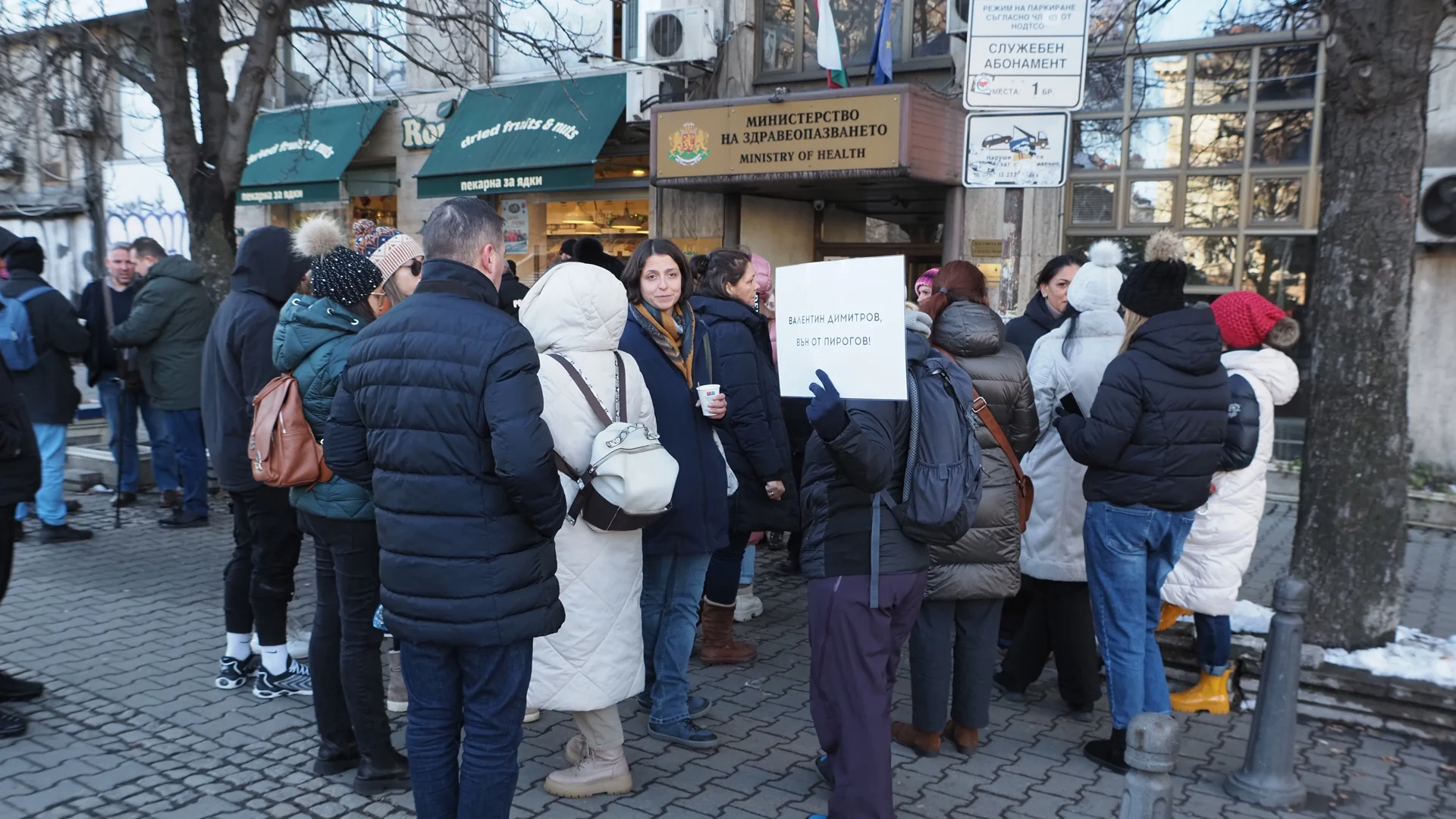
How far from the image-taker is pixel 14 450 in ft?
14.8

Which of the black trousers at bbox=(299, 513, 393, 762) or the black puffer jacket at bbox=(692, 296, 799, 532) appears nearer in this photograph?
the black trousers at bbox=(299, 513, 393, 762)

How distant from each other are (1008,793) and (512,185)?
913 cm

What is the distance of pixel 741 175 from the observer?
392 inches

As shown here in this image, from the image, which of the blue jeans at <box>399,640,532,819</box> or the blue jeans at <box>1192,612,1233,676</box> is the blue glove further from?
the blue jeans at <box>1192,612,1233,676</box>

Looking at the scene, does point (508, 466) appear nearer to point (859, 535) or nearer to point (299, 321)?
point (859, 535)

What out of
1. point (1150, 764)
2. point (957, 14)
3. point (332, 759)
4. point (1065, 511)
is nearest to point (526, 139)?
point (957, 14)

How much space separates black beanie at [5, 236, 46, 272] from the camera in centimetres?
735

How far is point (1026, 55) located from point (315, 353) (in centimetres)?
363

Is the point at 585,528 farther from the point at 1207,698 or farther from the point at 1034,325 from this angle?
the point at 1034,325

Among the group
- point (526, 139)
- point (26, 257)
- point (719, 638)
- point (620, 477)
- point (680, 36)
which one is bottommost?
point (719, 638)

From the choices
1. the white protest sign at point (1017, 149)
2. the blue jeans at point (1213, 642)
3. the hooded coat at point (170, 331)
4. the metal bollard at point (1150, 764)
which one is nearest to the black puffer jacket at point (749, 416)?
the white protest sign at point (1017, 149)

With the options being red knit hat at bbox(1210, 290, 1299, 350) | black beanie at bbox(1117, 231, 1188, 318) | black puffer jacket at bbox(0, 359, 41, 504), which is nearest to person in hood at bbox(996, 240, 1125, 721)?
black beanie at bbox(1117, 231, 1188, 318)

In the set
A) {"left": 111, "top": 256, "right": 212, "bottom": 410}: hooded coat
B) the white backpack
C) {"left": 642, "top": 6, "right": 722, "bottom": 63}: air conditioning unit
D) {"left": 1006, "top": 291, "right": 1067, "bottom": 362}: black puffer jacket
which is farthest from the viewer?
{"left": 642, "top": 6, "right": 722, "bottom": 63}: air conditioning unit

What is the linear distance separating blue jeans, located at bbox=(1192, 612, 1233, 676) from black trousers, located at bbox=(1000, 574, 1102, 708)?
47cm
